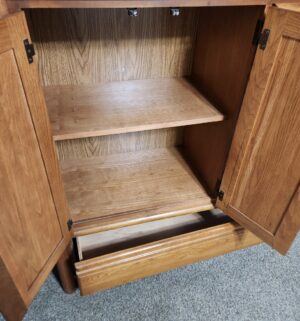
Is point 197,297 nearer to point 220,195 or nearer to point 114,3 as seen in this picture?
point 220,195

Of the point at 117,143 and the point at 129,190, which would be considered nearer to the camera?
the point at 129,190

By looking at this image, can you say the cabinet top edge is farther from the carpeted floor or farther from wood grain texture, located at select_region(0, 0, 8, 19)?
the carpeted floor

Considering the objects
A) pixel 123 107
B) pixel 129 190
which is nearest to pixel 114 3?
pixel 123 107

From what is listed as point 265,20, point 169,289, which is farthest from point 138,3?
point 169,289

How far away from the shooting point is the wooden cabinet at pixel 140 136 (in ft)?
2.03

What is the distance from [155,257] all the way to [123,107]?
0.51 metres

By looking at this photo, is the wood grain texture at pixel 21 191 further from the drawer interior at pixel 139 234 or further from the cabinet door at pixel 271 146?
the cabinet door at pixel 271 146

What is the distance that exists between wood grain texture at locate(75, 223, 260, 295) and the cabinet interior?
0.09m

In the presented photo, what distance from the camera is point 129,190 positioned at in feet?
3.44

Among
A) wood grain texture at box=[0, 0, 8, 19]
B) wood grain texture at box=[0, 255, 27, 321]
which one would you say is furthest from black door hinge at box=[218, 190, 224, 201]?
wood grain texture at box=[0, 0, 8, 19]

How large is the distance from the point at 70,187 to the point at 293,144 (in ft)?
2.45

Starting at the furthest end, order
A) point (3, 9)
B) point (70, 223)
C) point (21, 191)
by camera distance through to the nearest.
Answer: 1. point (70, 223)
2. point (21, 191)
3. point (3, 9)

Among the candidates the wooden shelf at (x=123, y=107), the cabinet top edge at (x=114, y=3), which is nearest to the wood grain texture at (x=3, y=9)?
the cabinet top edge at (x=114, y=3)

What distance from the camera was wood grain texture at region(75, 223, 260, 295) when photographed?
0.89 m
